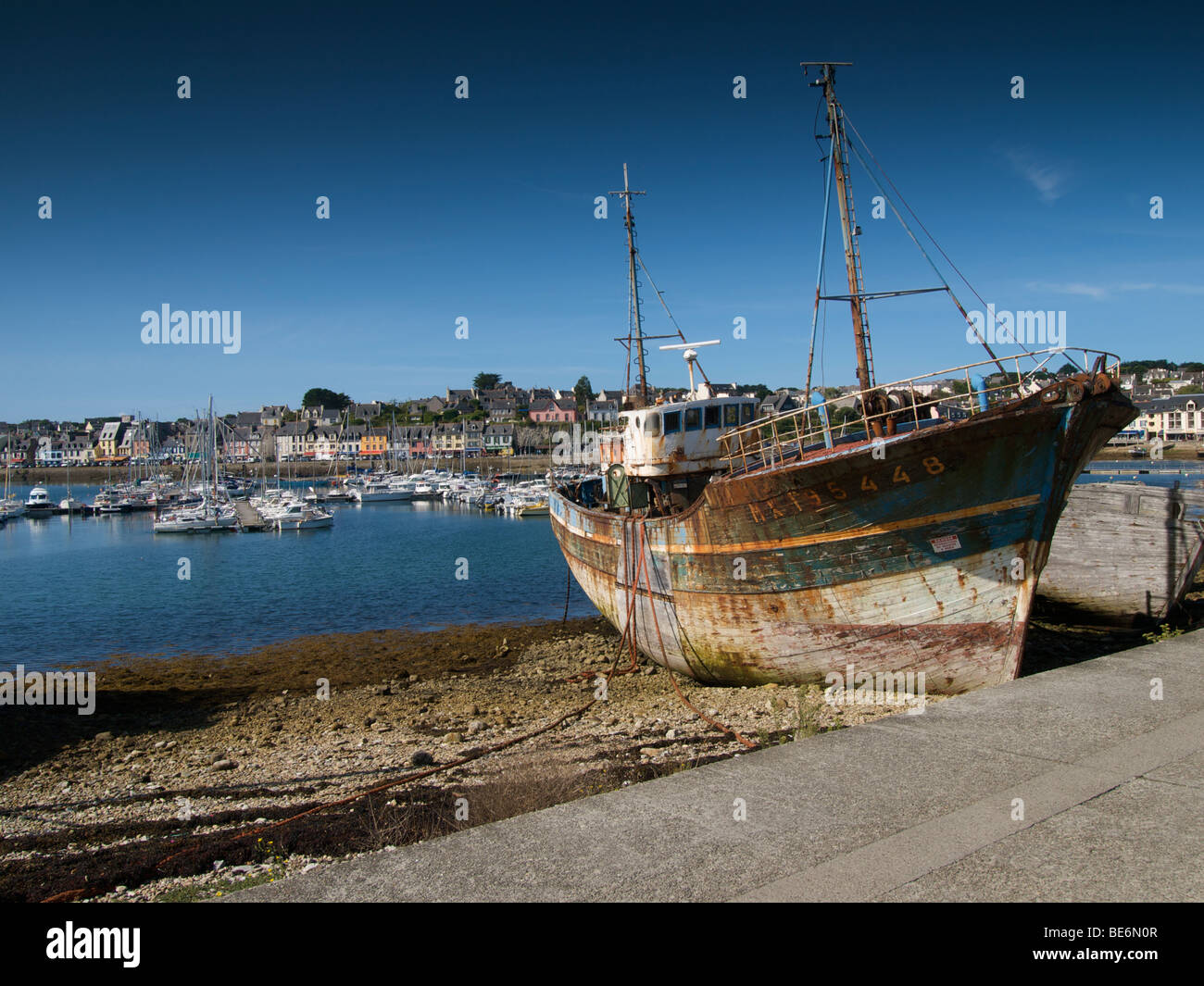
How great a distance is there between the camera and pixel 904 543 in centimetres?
1237

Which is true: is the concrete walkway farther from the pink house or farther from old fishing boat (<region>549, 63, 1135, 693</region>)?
the pink house

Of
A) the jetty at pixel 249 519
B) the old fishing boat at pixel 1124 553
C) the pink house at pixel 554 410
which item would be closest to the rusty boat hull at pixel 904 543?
the old fishing boat at pixel 1124 553

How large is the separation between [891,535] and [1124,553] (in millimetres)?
8061

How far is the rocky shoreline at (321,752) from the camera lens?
8.44m

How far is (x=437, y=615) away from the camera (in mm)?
30641

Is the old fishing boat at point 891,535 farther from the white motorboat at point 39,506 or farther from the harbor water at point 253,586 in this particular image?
the white motorboat at point 39,506

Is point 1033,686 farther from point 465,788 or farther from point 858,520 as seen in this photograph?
point 465,788

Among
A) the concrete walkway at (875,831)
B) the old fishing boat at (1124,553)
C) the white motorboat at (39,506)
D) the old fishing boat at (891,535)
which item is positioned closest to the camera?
the concrete walkway at (875,831)

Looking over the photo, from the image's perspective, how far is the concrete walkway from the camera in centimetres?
432

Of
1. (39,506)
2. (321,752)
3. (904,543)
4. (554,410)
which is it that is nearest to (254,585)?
(321,752)

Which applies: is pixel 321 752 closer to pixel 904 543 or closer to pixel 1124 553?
pixel 904 543

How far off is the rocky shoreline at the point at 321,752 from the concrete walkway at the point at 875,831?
231 centimetres

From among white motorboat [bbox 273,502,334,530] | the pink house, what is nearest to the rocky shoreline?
white motorboat [bbox 273,502,334,530]
